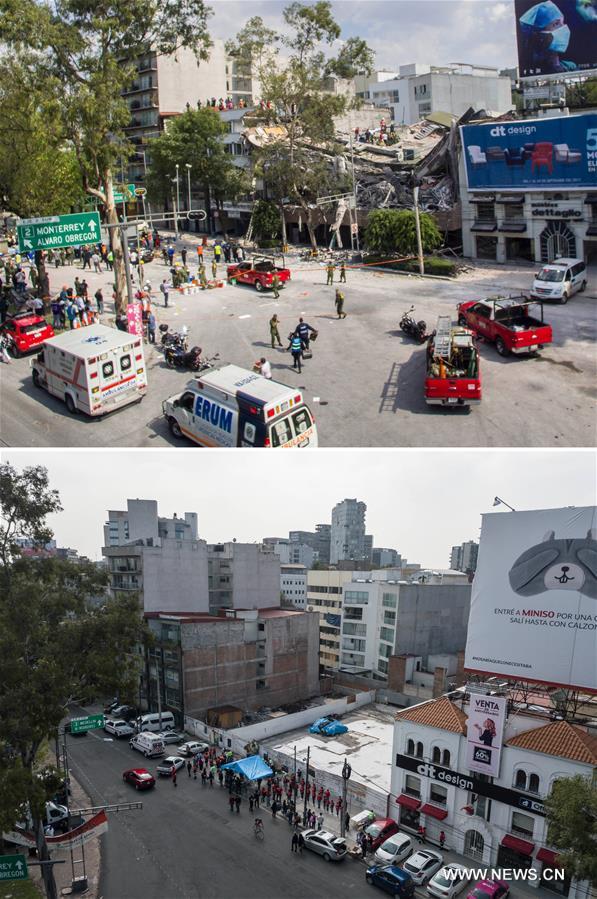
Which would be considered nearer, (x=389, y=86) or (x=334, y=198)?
(x=334, y=198)

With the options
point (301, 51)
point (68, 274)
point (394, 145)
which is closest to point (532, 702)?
point (68, 274)

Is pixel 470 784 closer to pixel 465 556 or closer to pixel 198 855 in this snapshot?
pixel 198 855

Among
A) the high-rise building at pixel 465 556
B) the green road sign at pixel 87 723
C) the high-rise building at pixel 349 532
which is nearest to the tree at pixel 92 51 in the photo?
the green road sign at pixel 87 723

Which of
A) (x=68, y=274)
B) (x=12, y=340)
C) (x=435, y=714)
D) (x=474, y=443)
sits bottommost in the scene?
(x=435, y=714)

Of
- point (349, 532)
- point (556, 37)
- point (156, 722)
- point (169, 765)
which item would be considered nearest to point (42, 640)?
point (169, 765)

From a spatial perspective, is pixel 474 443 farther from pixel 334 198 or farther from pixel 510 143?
pixel 334 198

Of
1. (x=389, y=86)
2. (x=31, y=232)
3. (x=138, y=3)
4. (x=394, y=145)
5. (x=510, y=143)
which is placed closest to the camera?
(x=31, y=232)

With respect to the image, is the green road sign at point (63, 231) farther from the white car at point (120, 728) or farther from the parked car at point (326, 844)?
the white car at point (120, 728)

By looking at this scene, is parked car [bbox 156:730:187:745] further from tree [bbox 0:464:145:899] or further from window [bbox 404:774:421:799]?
tree [bbox 0:464:145:899]
